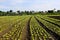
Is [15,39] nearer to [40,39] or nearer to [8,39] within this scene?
[8,39]

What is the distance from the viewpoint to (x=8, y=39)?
15.9 meters

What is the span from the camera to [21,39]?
622 inches

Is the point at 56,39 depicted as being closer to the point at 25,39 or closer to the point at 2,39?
the point at 25,39

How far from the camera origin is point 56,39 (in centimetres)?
1598

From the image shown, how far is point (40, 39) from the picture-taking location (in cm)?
1557

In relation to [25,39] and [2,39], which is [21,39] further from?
[2,39]

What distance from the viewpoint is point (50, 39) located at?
15742mm

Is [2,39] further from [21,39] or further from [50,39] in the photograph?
[50,39]

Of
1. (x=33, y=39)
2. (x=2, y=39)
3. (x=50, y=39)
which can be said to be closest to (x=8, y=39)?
(x=2, y=39)

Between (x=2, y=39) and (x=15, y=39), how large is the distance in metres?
1.08

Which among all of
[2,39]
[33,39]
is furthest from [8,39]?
[33,39]

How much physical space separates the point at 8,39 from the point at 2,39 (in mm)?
480

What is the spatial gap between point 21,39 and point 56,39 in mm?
2772

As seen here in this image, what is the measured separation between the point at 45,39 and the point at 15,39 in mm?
2329
